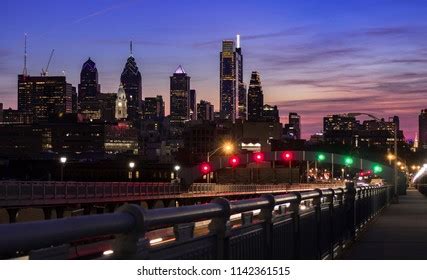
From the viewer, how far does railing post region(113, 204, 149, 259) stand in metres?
5.51

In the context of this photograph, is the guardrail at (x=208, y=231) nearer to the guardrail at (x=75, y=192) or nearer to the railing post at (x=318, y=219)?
the railing post at (x=318, y=219)

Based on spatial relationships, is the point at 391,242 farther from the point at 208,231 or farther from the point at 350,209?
the point at 208,231

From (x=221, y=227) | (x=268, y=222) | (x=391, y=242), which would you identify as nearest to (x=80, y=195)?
(x=391, y=242)

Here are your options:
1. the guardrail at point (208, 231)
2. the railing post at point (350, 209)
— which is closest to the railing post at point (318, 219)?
the guardrail at point (208, 231)

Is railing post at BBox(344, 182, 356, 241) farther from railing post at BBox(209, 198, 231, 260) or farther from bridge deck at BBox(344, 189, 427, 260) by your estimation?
railing post at BBox(209, 198, 231, 260)

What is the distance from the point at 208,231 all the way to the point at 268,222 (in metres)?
2.77

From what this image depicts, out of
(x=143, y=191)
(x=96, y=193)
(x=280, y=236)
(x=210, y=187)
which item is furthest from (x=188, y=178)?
(x=280, y=236)

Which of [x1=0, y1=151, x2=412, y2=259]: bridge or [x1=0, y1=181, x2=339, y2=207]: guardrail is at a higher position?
[x1=0, y1=151, x2=412, y2=259]: bridge

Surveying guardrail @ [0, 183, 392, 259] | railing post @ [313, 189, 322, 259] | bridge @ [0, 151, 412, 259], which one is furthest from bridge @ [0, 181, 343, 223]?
guardrail @ [0, 183, 392, 259]

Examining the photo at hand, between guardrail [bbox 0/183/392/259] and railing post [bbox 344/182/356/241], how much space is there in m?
3.80

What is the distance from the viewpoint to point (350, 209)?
22219mm

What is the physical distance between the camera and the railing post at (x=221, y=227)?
802 centimetres

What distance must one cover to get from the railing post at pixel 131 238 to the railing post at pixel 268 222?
16.3ft
